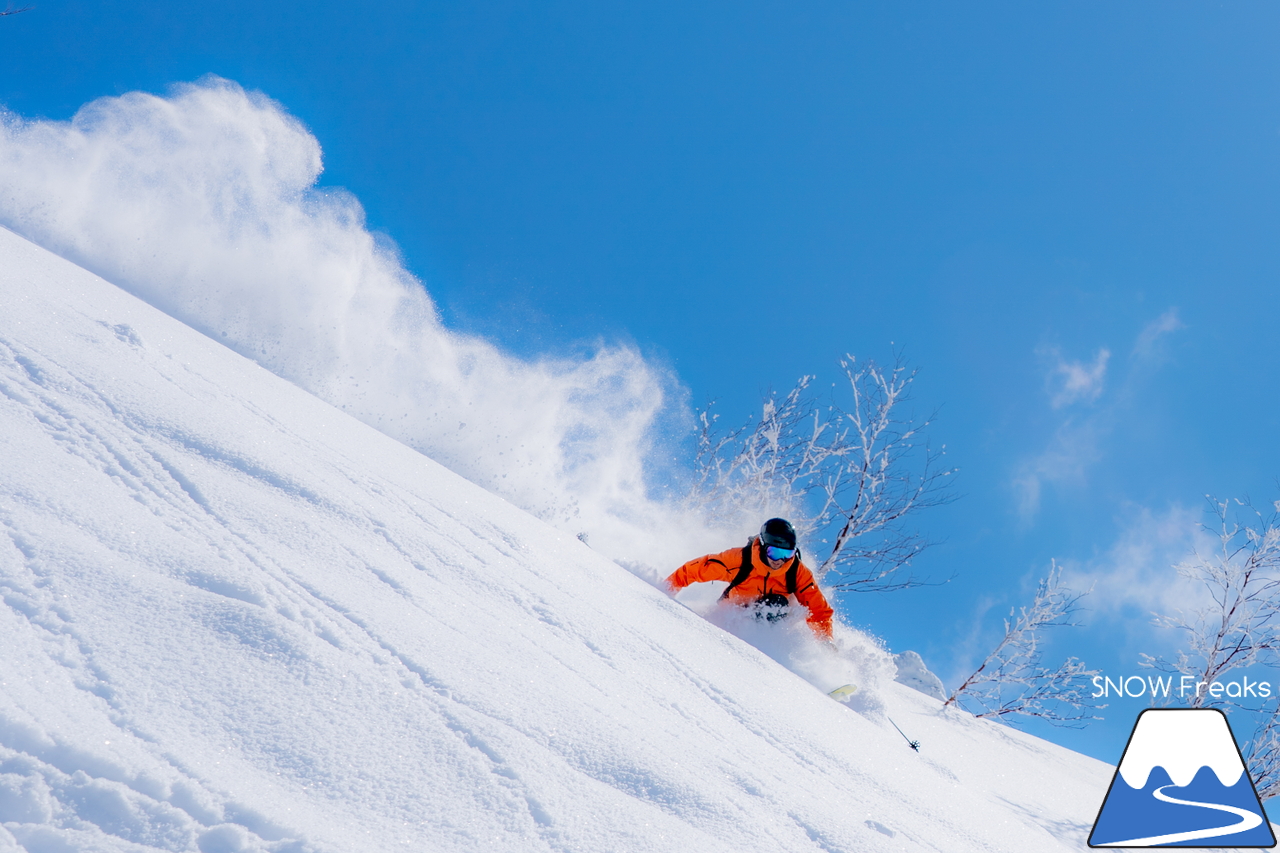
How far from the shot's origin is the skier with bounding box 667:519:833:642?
6.34m

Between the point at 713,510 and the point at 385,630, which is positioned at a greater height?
the point at 713,510

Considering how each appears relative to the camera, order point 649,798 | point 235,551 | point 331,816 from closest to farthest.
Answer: point 331,816 → point 649,798 → point 235,551

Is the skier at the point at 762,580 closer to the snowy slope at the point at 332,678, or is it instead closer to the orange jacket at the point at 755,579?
the orange jacket at the point at 755,579

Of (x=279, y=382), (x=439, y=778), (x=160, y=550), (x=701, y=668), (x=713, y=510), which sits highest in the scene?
(x=713, y=510)

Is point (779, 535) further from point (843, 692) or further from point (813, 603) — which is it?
point (843, 692)

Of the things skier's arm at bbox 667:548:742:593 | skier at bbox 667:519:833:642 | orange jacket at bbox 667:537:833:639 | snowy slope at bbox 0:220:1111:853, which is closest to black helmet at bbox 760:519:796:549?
skier at bbox 667:519:833:642

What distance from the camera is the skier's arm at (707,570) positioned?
21.1ft

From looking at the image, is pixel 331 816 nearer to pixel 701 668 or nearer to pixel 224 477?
pixel 224 477

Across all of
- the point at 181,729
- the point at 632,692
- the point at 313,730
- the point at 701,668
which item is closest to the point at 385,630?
the point at 313,730

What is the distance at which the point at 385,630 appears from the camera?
2617mm

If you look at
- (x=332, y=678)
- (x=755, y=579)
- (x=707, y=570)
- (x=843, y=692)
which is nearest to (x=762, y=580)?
(x=755, y=579)

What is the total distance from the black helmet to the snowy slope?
1.75 m

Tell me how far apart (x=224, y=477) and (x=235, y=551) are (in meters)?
0.79

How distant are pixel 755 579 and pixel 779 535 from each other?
55cm
